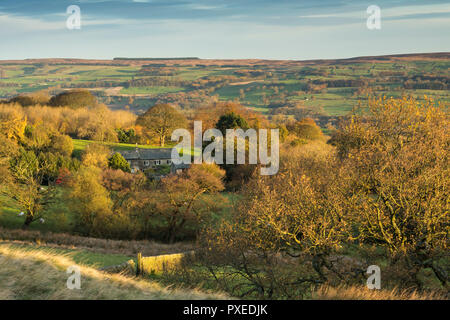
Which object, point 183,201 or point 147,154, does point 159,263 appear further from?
point 147,154

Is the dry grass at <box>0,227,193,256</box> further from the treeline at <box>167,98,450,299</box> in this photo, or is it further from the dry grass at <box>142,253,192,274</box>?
the treeline at <box>167,98,450,299</box>

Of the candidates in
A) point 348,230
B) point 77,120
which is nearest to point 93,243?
point 348,230

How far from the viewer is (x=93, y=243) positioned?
33344 millimetres

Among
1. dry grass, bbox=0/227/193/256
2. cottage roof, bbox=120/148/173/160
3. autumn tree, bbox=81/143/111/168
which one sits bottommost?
dry grass, bbox=0/227/193/256

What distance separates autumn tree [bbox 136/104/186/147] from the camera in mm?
83000

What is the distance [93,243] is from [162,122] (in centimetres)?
5233

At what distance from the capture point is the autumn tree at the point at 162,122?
8300cm

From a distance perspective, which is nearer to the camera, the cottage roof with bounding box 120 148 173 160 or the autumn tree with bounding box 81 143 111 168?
the autumn tree with bounding box 81 143 111 168

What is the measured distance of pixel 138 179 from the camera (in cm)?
4234

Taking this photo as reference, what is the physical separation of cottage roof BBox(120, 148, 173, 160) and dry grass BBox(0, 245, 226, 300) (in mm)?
50686

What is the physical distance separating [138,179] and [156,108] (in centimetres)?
4581

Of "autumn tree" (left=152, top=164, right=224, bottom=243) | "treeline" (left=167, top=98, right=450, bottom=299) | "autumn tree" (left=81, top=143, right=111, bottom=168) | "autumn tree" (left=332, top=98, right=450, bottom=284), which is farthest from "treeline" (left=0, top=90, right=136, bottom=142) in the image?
"autumn tree" (left=332, top=98, right=450, bottom=284)

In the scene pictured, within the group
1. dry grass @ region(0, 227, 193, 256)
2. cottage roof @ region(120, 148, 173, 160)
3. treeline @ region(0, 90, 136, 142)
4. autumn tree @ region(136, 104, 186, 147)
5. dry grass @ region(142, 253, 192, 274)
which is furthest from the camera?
autumn tree @ region(136, 104, 186, 147)
